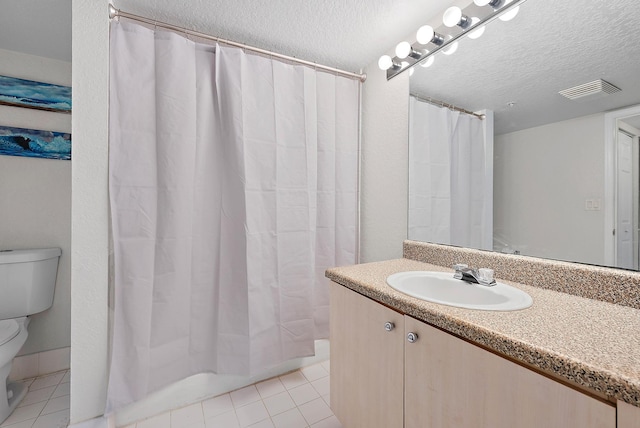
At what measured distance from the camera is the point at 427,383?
2.66 feet

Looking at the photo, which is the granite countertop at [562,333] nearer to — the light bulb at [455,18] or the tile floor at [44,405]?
the light bulb at [455,18]

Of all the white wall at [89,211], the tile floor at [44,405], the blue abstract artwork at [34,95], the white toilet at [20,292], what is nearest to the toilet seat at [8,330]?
the white toilet at [20,292]

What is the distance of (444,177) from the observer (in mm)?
1498

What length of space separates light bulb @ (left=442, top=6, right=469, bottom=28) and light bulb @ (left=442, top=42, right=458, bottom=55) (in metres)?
0.11

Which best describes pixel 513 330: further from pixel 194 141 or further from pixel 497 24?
pixel 194 141

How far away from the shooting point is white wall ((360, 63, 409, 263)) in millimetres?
1687

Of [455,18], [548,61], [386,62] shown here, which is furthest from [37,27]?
[548,61]

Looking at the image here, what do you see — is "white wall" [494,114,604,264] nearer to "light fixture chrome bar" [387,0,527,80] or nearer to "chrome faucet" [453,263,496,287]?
"chrome faucet" [453,263,496,287]

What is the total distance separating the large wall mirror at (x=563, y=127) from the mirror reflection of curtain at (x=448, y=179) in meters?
0.05

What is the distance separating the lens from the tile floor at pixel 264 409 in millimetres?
1381

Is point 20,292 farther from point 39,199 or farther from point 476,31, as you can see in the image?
point 476,31

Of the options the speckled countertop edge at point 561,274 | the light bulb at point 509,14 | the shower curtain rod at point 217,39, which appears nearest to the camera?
the speckled countertop edge at point 561,274

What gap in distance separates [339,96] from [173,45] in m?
0.99

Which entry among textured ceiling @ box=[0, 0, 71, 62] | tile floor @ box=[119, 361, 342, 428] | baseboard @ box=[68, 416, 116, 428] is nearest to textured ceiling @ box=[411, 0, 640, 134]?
tile floor @ box=[119, 361, 342, 428]
